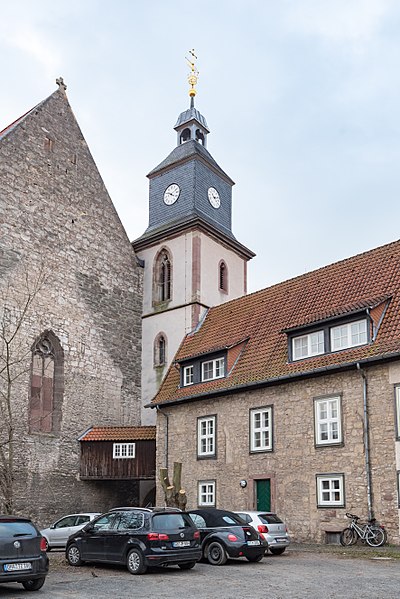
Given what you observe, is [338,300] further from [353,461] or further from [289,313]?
[353,461]

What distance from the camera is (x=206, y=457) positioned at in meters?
24.7

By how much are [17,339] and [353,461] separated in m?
14.7

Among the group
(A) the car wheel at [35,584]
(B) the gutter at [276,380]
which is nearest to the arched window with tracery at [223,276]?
(B) the gutter at [276,380]

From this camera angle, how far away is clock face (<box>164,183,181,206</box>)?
36156 millimetres

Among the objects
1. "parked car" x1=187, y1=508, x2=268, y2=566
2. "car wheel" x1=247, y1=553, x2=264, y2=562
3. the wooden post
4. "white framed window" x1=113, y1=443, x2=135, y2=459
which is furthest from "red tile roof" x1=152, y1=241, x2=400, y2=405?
"car wheel" x1=247, y1=553, x2=264, y2=562

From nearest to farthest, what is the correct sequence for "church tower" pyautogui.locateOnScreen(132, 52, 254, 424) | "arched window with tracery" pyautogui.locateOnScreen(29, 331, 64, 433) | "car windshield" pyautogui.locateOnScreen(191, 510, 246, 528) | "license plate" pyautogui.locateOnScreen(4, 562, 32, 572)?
1. "license plate" pyautogui.locateOnScreen(4, 562, 32, 572)
2. "car windshield" pyautogui.locateOnScreen(191, 510, 246, 528)
3. "arched window with tracery" pyautogui.locateOnScreen(29, 331, 64, 433)
4. "church tower" pyautogui.locateOnScreen(132, 52, 254, 424)

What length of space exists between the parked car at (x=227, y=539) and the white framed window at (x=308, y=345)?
292 inches

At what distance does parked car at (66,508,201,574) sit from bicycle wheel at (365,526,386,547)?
6150mm

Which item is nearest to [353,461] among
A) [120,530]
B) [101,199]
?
[120,530]

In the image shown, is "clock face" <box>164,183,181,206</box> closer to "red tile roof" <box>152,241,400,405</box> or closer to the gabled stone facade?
the gabled stone facade

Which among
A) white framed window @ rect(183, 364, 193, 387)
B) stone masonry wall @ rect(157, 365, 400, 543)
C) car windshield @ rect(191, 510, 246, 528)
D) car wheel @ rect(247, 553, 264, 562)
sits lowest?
car wheel @ rect(247, 553, 264, 562)

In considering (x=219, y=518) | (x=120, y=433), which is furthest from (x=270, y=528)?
(x=120, y=433)

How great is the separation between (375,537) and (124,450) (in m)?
12.4

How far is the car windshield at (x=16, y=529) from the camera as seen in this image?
12000mm
